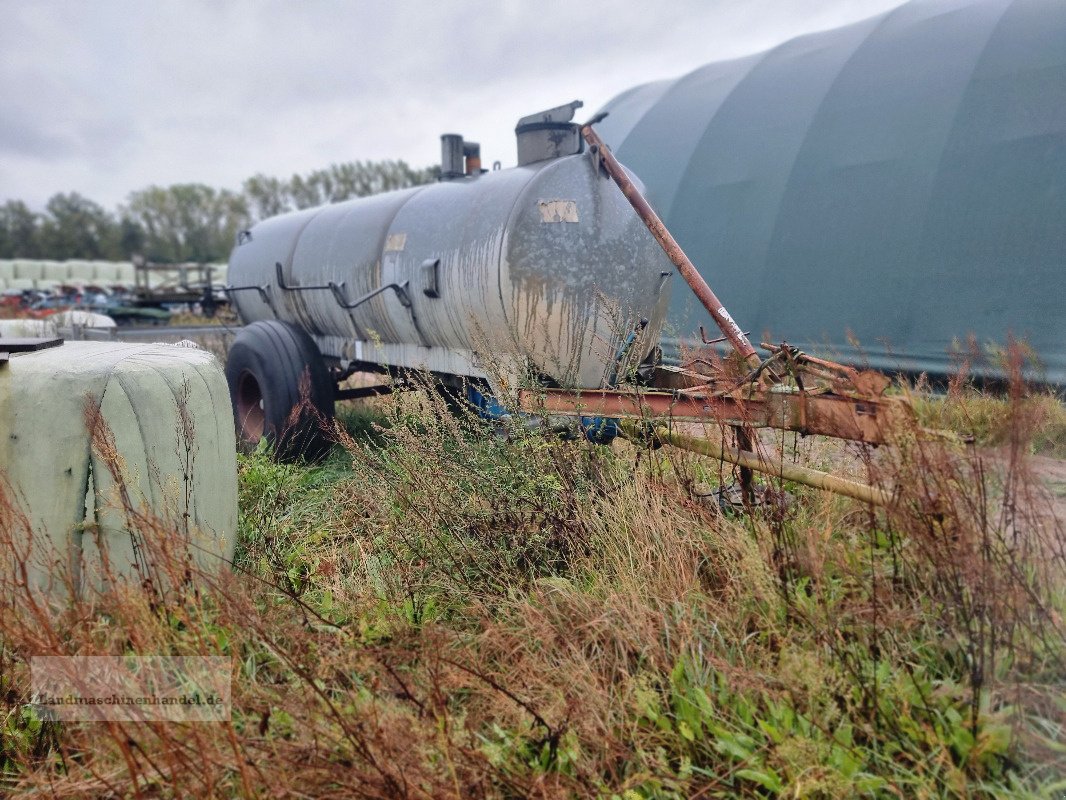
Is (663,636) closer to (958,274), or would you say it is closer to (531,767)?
(531,767)

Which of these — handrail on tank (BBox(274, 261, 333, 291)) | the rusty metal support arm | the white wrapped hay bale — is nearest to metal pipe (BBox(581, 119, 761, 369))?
the rusty metal support arm

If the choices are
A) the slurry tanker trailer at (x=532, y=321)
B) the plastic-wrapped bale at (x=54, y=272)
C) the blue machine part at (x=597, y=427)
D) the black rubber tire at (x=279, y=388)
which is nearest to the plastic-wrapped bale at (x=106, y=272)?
the plastic-wrapped bale at (x=54, y=272)

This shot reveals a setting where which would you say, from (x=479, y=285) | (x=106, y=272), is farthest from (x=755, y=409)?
(x=106, y=272)

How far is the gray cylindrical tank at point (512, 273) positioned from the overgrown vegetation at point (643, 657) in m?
1.38

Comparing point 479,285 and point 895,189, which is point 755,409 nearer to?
point 479,285

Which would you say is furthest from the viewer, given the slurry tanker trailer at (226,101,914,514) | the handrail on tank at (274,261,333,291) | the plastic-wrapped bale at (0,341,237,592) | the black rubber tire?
the handrail on tank at (274,261,333,291)

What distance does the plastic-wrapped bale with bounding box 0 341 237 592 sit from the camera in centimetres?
292

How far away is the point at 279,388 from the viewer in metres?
5.67

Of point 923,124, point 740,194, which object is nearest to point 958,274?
point 923,124

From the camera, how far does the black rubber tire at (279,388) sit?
5457 millimetres

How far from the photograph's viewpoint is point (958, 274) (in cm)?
726

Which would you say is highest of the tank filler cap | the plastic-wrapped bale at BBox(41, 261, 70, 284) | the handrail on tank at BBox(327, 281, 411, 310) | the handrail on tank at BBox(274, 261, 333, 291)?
the plastic-wrapped bale at BBox(41, 261, 70, 284)

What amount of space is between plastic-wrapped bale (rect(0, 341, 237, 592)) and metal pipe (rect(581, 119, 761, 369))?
2.49m

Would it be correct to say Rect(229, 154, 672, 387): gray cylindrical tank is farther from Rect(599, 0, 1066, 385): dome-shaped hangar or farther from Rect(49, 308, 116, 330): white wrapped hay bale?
Rect(49, 308, 116, 330): white wrapped hay bale
